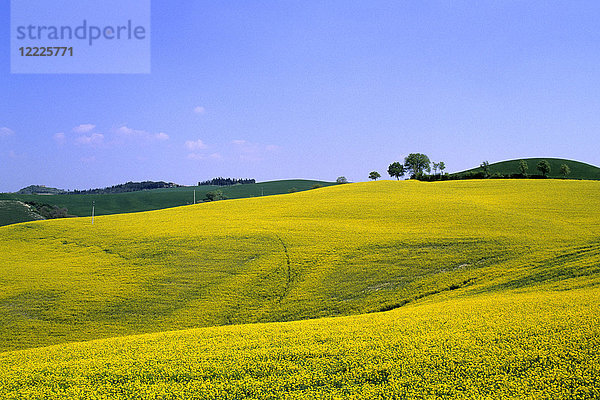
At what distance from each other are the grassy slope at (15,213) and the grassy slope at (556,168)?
95.0m

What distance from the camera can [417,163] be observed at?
100m

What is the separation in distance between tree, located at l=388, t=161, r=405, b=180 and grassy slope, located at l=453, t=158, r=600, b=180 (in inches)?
549

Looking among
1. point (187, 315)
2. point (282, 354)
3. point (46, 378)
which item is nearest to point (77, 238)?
point (187, 315)

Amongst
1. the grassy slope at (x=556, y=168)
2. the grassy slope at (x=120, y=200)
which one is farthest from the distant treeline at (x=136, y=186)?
the grassy slope at (x=556, y=168)

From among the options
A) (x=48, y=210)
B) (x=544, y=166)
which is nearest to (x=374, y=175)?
(x=544, y=166)

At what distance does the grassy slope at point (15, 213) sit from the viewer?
87.1 metres

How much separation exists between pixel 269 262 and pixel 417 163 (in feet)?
262

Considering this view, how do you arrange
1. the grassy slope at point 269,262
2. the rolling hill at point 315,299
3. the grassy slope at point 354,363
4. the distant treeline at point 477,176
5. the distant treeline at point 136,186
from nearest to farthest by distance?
the grassy slope at point 354,363 < the rolling hill at point 315,299 < the grassy slope at point 269,262 < the distant treeline at point 477,176 < the distant treeline at point 136,186

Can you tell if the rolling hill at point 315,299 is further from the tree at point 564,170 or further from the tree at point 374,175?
the tree at point 374,175

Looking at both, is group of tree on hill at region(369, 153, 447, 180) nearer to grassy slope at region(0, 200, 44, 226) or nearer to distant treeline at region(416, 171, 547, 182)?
distant treeline at region(416, 171, 547, 182)

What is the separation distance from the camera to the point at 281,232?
108ft

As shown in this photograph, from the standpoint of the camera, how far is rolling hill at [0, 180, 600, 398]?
9242 millimetres

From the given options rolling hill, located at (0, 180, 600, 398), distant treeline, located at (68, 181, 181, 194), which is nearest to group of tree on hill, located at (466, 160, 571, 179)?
rolling hill, located at (0, 180, 600, 398)

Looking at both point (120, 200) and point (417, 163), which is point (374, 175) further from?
point (120, 200)
